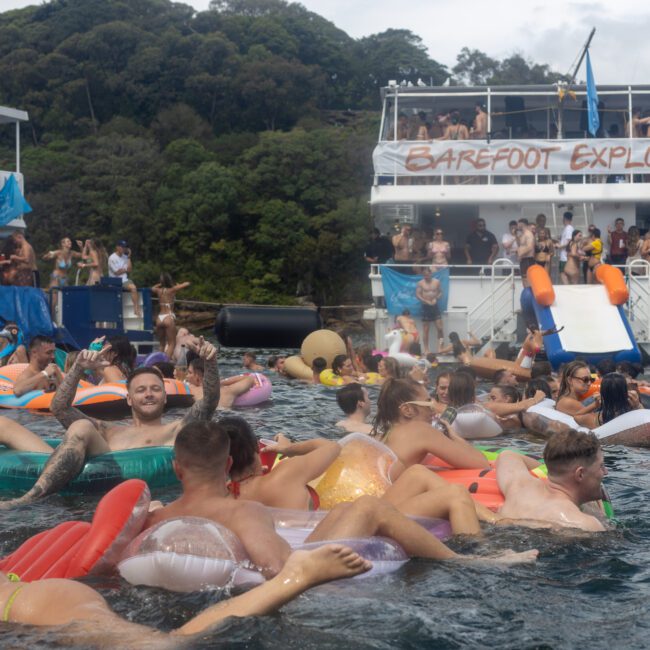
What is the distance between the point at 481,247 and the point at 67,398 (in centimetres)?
1373

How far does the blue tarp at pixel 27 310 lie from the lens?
53.6 feet

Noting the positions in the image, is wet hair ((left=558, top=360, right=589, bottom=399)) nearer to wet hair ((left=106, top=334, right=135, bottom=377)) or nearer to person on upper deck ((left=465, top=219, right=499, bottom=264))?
wet hair ((left=106, top=334, right=135, bottom=377))

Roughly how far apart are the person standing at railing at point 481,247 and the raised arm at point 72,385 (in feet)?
43.3

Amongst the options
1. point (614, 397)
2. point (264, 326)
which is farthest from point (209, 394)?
point (264, 326)

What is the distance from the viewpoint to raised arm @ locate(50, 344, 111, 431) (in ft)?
22.0

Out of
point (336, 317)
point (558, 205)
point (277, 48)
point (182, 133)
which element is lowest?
point (336, 317)

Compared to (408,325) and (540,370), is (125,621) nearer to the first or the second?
(540,370)

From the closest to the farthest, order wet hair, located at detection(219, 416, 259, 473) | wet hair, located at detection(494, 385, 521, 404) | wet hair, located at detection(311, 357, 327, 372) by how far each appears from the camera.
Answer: wet hair, located at detection(219, 416, 259, 473), wet hair, located at detection(494, 385, 521, 404), wet hair, located at detection(311, 357, 327, 372)

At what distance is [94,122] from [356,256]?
66.1 feet

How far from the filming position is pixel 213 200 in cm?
3988

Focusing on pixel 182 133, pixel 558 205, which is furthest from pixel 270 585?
pixel 182 133

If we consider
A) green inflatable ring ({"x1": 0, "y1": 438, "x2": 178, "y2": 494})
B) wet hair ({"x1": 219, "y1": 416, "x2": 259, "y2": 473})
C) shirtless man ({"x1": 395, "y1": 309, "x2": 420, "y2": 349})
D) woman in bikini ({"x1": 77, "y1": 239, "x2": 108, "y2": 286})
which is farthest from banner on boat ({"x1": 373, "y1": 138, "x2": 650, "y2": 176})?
wet hair ({"x1": 219, "y1": 416, "x2": 259, "y2": 473})

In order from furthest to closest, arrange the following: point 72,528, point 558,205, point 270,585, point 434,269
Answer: point 558,205 < point 434,269 < point 72,528 < point 270,585

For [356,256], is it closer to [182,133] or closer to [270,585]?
[182,133]
